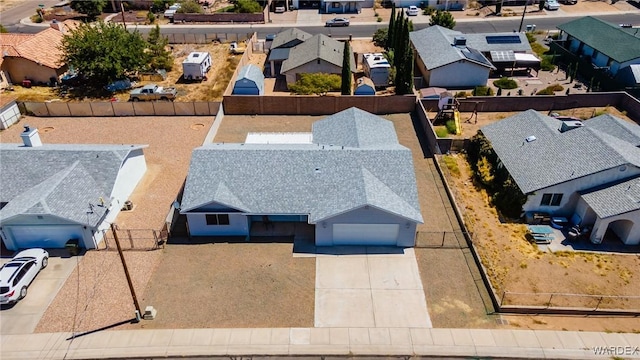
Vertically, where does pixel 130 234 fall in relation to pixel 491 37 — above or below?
below

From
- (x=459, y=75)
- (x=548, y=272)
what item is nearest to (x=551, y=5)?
(x=459, y=75)

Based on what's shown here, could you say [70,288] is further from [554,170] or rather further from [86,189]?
[554,170]

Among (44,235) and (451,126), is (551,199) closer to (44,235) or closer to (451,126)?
(451,126)

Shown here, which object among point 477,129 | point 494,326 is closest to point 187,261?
point 494,326

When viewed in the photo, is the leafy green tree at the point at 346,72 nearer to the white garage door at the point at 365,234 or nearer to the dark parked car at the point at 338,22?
the white garage door at the point at 365,234

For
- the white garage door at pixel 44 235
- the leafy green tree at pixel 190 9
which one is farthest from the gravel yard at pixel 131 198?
the leafy green tree at pixel 190 9
